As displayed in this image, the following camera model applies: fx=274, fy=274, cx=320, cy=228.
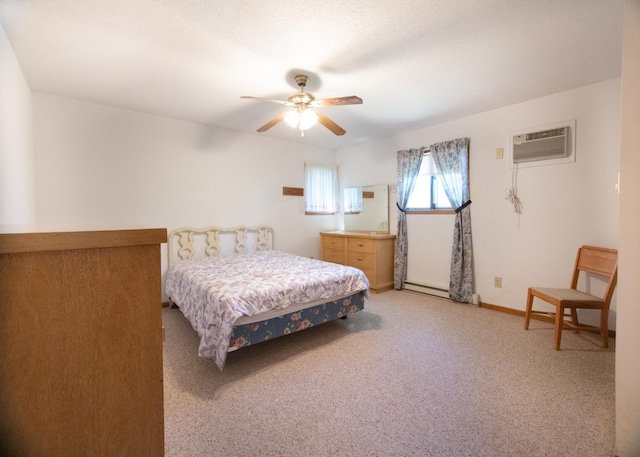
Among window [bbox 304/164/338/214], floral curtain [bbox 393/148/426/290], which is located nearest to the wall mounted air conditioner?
floral curtain [bbox 393/148/426/290]

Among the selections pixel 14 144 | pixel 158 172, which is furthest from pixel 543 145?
pixel 14 144

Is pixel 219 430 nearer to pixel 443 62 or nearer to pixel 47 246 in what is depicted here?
pixel 47 246

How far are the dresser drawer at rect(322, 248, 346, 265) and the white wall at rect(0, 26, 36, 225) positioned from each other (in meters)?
3.59

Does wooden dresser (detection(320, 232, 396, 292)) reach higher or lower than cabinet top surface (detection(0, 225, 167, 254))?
lower

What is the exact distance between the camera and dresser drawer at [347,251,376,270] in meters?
4.05

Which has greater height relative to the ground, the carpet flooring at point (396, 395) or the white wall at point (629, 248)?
the white wall at point (629, 248)

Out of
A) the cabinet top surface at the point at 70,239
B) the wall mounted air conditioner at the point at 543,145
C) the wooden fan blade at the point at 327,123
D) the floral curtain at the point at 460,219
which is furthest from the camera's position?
the floral curtain at the point at 460,219

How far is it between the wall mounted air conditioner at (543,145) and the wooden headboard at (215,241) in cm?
337

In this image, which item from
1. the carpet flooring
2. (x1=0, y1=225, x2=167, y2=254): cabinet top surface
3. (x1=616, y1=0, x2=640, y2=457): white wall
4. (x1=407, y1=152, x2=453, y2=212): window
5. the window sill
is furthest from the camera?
(x1=407, y1=152, x2=453, y2=212): window

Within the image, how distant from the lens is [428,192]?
3953 mm

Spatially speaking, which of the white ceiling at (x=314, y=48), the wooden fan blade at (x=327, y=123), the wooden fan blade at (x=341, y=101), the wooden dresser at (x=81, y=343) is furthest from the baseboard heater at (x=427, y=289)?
the wooden dresser at (x=81, y=343)

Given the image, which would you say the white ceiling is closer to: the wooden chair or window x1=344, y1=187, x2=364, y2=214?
the wooden chair

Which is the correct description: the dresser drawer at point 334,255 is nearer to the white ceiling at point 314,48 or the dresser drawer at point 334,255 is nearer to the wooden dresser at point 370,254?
the wooden dresser at point 370,254

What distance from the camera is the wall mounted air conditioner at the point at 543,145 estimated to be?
108 inches
